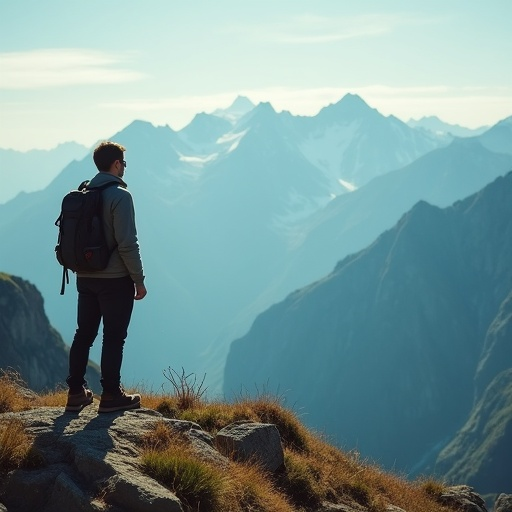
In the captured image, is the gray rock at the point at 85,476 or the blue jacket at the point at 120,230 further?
the blue jacket at the point at 120,230

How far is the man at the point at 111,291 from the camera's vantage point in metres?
10.2

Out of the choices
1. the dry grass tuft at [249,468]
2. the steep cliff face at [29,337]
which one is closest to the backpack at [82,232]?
the dry grass tuft at [249,468]

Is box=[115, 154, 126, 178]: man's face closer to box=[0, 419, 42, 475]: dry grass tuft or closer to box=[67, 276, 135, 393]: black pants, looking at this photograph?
box=[67, 276, 135, 393]: black pants

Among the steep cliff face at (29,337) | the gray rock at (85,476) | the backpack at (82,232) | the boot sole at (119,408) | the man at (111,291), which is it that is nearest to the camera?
the gray rock at (85,476)

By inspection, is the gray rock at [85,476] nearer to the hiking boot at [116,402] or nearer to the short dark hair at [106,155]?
the hiking boot at [116,402]

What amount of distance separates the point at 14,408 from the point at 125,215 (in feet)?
13.1

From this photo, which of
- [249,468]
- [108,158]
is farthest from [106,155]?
[249,468]

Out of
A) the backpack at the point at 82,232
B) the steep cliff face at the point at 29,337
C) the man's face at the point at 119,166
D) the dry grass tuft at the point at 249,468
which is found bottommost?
the steep cliff face at the point at 29,337

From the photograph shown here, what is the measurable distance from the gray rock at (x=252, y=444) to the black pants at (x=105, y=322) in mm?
1874

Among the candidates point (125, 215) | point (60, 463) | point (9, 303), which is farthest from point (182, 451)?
point (9, 303)

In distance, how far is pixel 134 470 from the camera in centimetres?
851

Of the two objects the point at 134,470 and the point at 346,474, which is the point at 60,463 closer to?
the point at 134,470

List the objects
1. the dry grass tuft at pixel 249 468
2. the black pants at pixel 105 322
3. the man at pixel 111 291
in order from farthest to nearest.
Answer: the black pants at pixel 105 322
the man at pixel 111 291
the dry grass tuft at pixel 249 468

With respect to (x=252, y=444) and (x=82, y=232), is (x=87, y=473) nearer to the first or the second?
(x=252, y=444)
